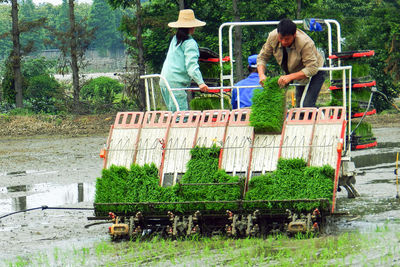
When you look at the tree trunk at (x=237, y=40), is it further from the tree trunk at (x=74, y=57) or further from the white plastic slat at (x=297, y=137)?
the white plastic slat at (x=297, y=137)

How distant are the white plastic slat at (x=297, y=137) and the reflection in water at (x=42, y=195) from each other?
207 inches

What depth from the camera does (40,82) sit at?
38188 mm

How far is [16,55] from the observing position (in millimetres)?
33031

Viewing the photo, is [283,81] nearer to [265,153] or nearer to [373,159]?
[265,153]

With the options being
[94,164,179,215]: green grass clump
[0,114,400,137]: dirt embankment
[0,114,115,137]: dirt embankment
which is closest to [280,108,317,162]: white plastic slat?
[94,164,179,215]: green grass clump

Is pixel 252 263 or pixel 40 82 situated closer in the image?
pixel 252 263

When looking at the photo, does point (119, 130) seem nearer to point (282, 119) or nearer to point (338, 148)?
point (282, 119)

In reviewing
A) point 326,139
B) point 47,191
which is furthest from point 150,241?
point 47,191

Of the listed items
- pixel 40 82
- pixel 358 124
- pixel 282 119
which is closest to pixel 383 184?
pixel 358 124

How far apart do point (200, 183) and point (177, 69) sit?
7.87 feet

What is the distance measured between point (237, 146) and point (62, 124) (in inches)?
799

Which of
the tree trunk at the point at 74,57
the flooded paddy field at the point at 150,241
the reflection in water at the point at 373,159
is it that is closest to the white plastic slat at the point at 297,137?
the flooded paddy field at the point at 150,241

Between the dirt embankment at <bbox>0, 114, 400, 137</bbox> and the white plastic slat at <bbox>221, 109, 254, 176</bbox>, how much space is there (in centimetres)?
1640

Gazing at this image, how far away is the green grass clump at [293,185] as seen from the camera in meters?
8.66
